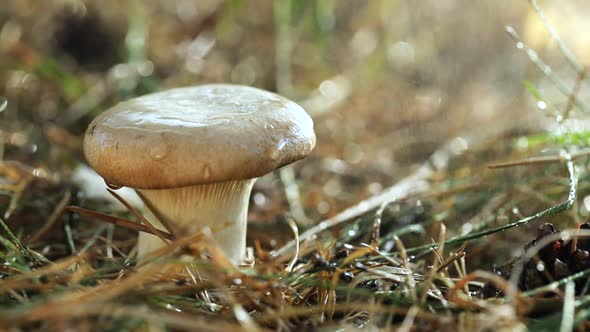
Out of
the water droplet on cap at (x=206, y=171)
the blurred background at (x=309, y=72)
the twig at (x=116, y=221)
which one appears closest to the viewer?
the water droplet on cap at (x=206, y=171)

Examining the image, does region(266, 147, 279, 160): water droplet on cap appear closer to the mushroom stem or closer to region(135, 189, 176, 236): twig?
the mushroom stem

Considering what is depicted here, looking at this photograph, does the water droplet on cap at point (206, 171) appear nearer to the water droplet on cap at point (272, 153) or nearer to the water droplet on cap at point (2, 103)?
the water droplet on cap at point (272, 153)

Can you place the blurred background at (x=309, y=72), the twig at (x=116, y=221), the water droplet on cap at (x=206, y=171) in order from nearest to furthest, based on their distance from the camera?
the water droplet on cap at (x=206, y=171), the twig at (x=116, y=221), the blurred background at (x=309, y=72)

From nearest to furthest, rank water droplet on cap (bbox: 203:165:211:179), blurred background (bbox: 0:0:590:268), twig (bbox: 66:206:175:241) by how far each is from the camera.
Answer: water droplet on cap (bbox: 203:165:211:179), twig (bbox: 66:206:175:241), blurred background (bbox: 0:0:590:268)

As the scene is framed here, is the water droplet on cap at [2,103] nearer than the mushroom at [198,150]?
No

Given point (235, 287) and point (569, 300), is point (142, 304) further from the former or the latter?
point (569, 300)

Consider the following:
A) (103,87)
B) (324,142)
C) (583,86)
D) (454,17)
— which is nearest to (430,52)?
(454,17)

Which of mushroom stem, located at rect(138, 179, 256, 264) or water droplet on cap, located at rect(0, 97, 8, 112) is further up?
water droplet on cap, located at rect(0, 97, 8, 112)

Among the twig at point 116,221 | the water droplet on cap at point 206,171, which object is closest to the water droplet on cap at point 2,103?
the twig at point 116,221

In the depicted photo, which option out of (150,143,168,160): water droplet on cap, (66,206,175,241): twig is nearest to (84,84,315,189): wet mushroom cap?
(150,143,168,160): water droplet on cap
